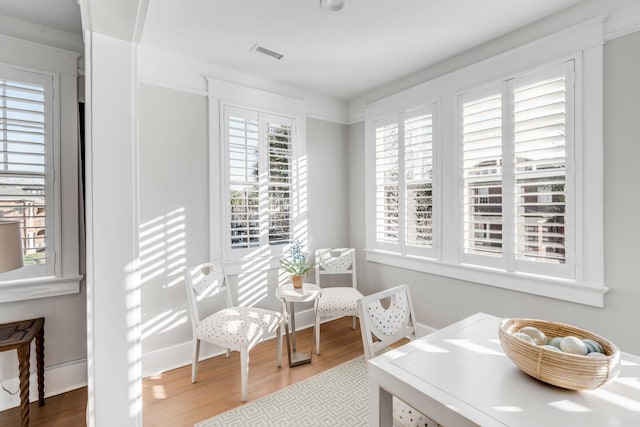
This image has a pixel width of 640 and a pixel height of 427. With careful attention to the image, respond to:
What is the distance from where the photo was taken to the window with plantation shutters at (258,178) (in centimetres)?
294

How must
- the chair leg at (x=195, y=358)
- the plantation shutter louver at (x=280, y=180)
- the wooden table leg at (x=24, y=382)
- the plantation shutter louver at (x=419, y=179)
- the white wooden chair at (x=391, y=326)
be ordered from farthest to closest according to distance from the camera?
the plantation shutter louver at (x=280, y=180)
the plantation shutter louver at (x=419, y=179)
the chair leg at (x=195, y=358)
the wooden table leg at (x=24, y=382)
the white wooden chair at (x=391, y=326)

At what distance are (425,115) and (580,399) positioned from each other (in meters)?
2.49

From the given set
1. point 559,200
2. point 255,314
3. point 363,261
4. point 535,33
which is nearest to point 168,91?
point 255,314

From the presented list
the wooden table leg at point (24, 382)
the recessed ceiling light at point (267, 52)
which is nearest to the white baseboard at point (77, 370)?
the wooden table leg at point (24, 382)

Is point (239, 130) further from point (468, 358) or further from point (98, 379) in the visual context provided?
point (468, 358)

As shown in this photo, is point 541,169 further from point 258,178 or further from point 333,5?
point 258,178

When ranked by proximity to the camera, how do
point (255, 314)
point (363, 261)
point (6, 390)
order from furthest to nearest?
point (363, 261), point (255, 314), point (6, 390)

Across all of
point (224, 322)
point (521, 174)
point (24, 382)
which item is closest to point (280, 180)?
point (224, 322)

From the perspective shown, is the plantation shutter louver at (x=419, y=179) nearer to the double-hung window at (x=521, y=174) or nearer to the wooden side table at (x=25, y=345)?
the double-hung window at (x=521, y=174)

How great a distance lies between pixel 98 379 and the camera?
4.79 ft

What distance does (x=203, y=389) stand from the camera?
7.61 ft

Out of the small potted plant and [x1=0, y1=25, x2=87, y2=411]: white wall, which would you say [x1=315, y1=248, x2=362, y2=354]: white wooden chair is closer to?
the small potted plant

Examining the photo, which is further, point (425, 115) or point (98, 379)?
point (425, 115)

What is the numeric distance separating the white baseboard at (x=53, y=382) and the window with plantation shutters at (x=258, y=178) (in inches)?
57.3
